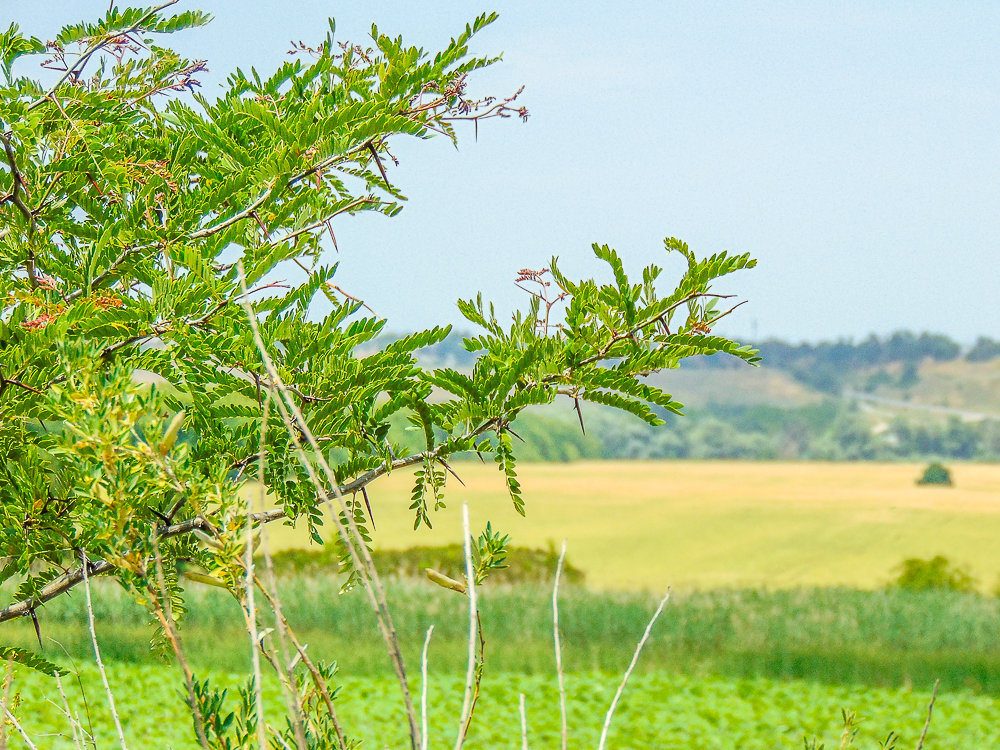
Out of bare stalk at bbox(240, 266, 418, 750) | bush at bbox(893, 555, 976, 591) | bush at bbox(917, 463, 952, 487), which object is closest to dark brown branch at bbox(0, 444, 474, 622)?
bare stalk at bbox(240, 266, 418, 750)

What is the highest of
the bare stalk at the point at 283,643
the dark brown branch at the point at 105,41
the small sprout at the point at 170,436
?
the dark brown branch at the point at 105,41

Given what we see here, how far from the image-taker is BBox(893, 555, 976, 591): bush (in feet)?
48.3

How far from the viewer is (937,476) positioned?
74.9ft

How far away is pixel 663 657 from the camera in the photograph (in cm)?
1107

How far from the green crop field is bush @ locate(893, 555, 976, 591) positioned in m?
4.84

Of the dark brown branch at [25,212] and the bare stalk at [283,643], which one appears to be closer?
the bare stalk at [283,643]

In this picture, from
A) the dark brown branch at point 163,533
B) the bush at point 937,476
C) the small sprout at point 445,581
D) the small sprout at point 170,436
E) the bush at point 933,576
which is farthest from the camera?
the bush at point 937,476

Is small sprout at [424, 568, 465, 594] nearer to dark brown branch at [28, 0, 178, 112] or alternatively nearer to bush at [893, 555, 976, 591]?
dark brown branch at [28, 0, 178, 112]

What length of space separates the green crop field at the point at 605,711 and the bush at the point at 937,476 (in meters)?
13.7

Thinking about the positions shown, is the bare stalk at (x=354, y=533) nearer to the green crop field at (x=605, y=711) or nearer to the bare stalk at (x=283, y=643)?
the bare stalk at (x=283, y=643)

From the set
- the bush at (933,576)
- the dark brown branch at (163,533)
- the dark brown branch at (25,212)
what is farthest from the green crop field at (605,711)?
the dark brown branch at (25,212)

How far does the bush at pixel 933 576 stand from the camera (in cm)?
1473

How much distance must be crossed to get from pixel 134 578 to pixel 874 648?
40.2ft

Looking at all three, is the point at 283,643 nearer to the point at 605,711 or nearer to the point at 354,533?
the point at 354,533
